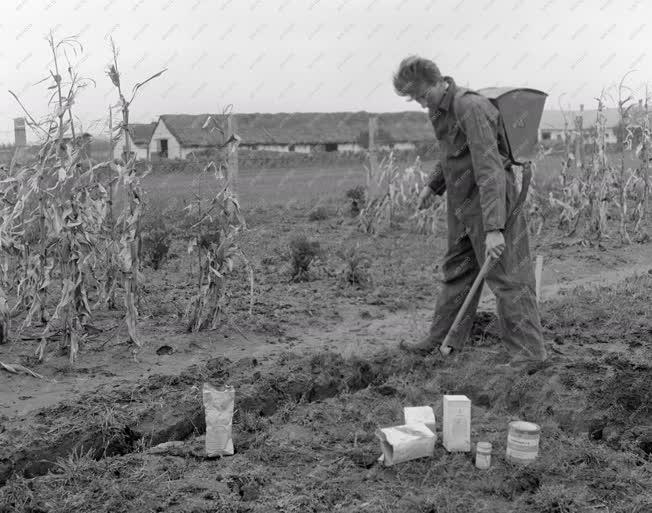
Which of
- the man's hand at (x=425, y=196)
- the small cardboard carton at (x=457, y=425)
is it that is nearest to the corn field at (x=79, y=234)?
the man's hand at (x=425, y=196)

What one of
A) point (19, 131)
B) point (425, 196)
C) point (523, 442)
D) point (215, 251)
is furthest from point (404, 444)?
point (19, 131)

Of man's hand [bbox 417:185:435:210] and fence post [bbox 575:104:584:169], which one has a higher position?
fence post [bbox 575:104:584:169]

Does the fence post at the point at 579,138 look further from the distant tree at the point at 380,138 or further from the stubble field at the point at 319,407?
the distant tree at the point at 380,138

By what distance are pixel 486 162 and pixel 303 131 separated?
40783 mm

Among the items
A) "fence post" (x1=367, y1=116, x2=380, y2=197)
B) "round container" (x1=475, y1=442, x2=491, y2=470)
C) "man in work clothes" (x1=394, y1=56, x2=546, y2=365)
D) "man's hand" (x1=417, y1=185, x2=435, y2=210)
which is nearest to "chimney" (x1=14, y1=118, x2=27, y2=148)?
"man's hand" (x1=417, y1=185, x2=435, y2=210)

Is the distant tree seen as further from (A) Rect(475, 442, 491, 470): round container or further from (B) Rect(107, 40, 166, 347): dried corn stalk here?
(A) Rect(475, 442, 491, 470): round container

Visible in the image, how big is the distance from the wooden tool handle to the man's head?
3.54 ft

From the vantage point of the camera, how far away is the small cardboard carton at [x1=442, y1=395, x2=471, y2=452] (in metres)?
3.43

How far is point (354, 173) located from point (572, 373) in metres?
20.3

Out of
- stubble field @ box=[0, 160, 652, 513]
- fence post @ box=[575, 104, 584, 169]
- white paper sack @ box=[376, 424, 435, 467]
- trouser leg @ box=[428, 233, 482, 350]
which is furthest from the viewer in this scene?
fence post @ box=[575, 104, 584, 169]

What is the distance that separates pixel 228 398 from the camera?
3467 mm

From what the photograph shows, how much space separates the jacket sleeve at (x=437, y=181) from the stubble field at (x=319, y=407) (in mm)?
1146

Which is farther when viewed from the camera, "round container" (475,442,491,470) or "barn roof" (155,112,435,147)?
"barn roof" (155,112,435,147)

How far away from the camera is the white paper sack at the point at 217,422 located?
135 inches
